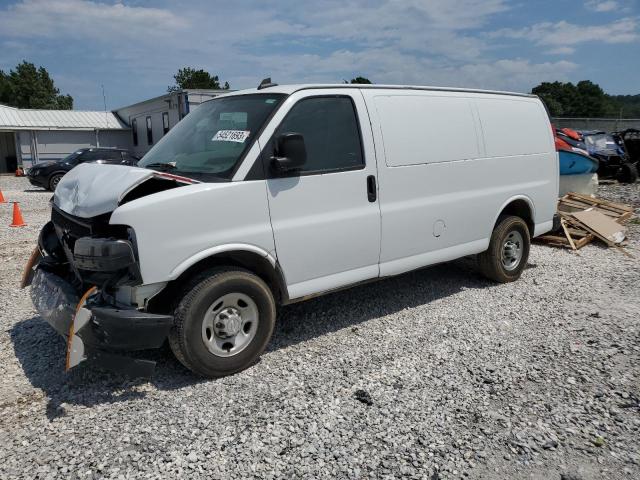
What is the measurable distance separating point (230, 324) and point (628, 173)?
17001mm

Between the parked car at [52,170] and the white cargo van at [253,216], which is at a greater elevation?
the parked car at [52,170]

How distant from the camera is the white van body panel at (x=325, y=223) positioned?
4078mm

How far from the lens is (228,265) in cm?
395

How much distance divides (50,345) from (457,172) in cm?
429

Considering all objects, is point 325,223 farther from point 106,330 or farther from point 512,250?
point 512,250

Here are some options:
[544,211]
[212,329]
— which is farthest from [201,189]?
[544,211]

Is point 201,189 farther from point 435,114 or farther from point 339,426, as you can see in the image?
point 435,114

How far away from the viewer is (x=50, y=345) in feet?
14.9

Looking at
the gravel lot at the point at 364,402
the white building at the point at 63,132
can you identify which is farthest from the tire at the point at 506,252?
the white building at the point at 63,132

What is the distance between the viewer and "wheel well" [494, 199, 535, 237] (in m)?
6.27

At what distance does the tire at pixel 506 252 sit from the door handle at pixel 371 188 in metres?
2.14

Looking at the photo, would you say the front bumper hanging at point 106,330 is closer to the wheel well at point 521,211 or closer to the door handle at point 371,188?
the door handle at point 371,188

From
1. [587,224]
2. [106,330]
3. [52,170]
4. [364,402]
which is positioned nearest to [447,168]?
[364,402]

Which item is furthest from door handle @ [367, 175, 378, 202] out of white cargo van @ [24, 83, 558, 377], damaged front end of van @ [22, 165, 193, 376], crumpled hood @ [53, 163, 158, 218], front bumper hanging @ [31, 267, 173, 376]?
front bumper hanging @ [31, 267, 173, 376]
